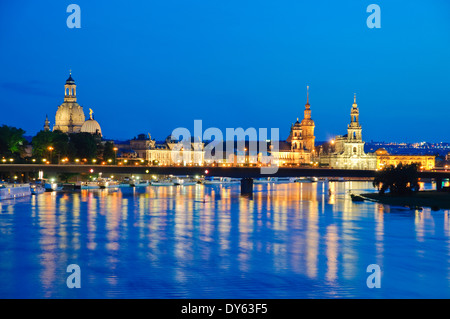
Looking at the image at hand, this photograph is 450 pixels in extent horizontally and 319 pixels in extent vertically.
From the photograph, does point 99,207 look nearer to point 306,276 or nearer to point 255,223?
point 255,223

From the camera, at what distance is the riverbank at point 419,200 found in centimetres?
7571

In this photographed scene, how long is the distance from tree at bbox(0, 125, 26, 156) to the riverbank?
64.5 meters

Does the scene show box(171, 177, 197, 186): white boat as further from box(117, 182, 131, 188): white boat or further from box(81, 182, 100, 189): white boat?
box(81, 182, 100, 189): white boat

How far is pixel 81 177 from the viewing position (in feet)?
440

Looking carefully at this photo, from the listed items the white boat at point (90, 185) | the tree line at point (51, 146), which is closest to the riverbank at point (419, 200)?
the white boat at point (90, 185)

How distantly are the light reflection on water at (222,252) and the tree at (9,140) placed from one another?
54.3 metres

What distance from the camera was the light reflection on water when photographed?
3416 centimetres

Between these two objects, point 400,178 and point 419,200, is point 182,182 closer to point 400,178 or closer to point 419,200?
point 400,178

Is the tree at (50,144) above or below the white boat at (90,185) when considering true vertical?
above

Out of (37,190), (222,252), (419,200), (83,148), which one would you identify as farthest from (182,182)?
(222,252)

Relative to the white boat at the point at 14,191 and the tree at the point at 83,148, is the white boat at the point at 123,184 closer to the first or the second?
the tree at the point at 83,148
